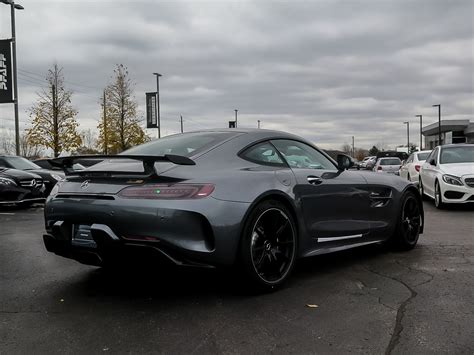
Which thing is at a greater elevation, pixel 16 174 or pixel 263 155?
pixel 263 155

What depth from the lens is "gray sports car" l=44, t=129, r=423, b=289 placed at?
3596 millimetres

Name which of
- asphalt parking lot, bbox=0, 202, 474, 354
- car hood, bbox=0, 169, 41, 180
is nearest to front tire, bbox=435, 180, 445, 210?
asphalt parking lot, bbox=0, 202, 474, 354

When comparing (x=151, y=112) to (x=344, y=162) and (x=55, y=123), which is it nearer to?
(x=55, y=123)

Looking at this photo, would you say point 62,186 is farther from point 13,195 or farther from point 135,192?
point 13,195

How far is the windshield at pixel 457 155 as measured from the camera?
10.9 metres

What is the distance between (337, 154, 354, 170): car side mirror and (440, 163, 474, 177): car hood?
5.72 metres

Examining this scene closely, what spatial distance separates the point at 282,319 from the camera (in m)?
3.44

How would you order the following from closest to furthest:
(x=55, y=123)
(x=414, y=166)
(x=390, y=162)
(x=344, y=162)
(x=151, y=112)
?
(x=344, y=162)
(x=414, y=166)
(x=390, y=162)
(x=55, y=123)
(x=151, y=112)

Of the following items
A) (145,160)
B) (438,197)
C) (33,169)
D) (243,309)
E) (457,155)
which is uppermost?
(457,155)

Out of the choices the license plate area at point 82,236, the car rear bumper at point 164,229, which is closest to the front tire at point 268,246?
the car rear bumper at point 164,229

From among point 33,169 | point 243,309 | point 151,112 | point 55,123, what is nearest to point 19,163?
point 33,169

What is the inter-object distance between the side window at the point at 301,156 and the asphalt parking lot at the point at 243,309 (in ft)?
3.34

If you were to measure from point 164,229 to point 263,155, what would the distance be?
1.27 m

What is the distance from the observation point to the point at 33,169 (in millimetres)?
12688
